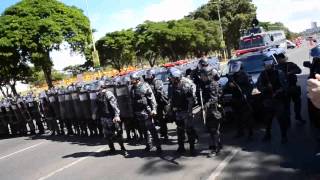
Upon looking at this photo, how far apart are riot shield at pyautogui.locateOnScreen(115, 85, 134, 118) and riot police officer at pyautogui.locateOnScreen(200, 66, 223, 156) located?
11.3 feet

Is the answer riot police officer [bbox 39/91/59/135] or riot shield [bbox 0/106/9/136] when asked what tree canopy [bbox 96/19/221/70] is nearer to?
riot shield [bbox 0/106/9/136]

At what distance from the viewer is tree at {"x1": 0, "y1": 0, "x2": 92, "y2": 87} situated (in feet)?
106

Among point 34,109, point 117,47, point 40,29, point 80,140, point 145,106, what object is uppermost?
point 40,29

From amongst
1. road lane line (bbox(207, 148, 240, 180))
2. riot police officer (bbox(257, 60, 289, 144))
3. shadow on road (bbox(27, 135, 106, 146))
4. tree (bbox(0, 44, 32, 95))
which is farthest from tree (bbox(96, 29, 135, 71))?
road lane line (bbox(207, 148, 240, 180))

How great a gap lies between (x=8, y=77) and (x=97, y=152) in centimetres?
2539

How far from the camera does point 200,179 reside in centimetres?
729

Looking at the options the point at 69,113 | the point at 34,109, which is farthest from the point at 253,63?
the point at 34,109

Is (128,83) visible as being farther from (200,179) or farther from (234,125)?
(200,179)

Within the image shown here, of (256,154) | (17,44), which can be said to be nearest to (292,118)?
(256,154)

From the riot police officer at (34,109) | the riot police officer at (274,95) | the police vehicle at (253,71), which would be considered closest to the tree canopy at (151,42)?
the riot police officer at (34,109)

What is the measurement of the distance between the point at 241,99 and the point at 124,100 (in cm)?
351

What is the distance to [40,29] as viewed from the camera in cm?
3275

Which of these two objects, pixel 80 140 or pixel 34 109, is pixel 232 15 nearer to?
pixel 34 109

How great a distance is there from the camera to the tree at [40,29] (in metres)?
32.4
